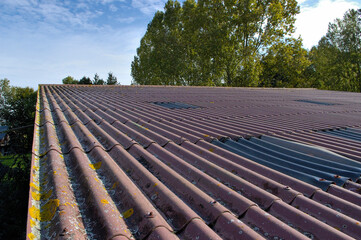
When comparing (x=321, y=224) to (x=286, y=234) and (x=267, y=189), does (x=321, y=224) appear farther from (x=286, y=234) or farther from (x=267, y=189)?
(x=267, y=189)

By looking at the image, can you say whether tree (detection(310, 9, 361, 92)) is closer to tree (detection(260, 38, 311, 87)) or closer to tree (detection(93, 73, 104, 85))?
tree (detection(260, 38, 311, 87))

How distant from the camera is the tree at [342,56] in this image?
3722 cm

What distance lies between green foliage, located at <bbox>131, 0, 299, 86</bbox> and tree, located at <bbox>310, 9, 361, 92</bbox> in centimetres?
1157

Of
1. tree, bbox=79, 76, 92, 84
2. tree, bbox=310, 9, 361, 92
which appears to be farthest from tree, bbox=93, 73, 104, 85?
tree, bbox=310, 9, 361, 92

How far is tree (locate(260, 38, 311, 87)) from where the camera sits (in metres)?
30.4

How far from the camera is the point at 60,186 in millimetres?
1893

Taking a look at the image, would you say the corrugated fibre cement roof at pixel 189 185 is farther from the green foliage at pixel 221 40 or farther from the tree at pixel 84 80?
the tree at pixel 84 80

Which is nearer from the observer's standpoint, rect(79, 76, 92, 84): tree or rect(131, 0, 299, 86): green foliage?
rect(131, 0, 299, 86): green foliage

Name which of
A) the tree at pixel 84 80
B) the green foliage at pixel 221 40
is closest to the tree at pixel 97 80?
the tree at pixel 84 80

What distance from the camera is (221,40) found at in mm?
29375

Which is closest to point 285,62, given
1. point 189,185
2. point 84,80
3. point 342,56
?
point 342,56

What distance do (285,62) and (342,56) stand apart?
13489 millimetres

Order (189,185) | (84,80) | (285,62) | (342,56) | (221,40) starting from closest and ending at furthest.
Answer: (189,185)
(221,40)
(285,62)
(342,56)
(84,80)

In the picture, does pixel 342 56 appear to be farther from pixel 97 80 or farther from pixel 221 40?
pixel 97 80
